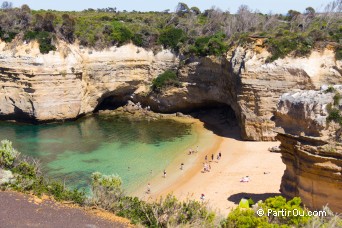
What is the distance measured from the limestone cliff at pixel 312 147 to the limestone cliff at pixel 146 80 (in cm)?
1487

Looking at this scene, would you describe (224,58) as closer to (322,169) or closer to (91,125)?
(91,125)

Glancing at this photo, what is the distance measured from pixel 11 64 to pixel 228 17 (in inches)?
1104

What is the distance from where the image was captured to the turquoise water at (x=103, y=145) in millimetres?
26891

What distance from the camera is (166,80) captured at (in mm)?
41219

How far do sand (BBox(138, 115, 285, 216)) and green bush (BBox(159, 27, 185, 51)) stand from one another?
13088 millimetres

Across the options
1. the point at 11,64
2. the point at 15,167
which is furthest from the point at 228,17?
the point at 15,167

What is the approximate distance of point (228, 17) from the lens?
51.7 meters

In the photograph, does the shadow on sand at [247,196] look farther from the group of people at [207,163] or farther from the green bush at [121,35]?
the green bush at [121,35]

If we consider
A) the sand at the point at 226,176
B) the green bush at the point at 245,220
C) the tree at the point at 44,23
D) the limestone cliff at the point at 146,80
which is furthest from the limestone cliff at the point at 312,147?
the tree at the point at 44,23

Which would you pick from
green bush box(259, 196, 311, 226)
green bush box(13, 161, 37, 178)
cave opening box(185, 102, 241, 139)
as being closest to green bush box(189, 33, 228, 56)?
cave opening box(185, 102, 241, 139)

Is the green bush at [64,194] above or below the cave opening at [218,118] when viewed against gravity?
above

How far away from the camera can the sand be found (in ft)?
73.7

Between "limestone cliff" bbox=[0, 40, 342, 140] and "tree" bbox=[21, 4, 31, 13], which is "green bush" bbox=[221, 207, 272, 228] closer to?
"limestone cliff" bbox=[0, 40, 342, 140]

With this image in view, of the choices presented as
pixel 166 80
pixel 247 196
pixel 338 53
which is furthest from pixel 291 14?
pixel 247 196
